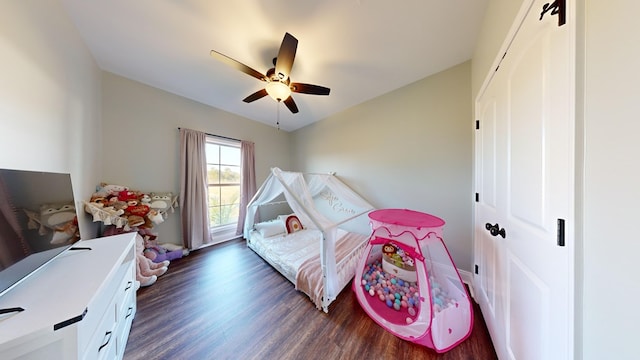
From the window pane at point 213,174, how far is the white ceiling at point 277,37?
133 cm

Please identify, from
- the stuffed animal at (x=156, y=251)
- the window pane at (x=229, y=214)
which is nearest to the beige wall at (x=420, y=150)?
the window pane at (x=229, y=214)

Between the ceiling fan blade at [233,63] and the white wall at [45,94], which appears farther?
the ceiling fan blade at [233,63]

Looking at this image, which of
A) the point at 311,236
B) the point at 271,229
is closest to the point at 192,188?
the point at 271,229

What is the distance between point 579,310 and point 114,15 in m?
3.28

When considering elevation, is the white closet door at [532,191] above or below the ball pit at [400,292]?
above

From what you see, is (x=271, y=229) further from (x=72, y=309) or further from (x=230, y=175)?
(x=72, y=309)

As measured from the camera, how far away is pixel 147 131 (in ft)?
8.13

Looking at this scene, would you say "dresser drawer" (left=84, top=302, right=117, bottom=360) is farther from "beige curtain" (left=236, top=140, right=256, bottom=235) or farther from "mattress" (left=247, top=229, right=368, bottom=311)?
"beige curtain" (left=236, top=140, right=256, bottom=235)

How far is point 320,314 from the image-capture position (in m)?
1.58

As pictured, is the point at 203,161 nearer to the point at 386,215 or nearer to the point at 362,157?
the point at 362,157

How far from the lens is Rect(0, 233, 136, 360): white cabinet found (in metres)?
0.61

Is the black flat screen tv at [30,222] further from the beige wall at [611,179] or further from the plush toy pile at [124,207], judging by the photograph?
the beige wall at [611,179]

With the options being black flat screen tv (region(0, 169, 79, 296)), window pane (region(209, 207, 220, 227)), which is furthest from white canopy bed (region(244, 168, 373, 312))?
black flat screen tv (region(0, 169, 79, 296))

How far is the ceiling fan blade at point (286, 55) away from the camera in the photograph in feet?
4.66
